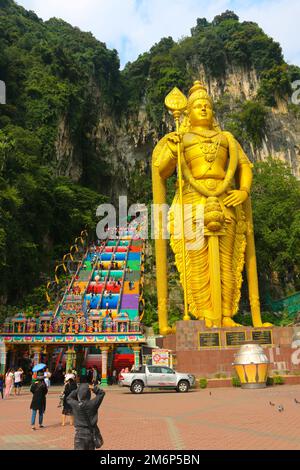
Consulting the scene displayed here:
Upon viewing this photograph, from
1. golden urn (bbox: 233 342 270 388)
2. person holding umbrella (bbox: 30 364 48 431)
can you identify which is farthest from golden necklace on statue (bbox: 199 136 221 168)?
person holding umbrella (bbox: 30 364 48 431)

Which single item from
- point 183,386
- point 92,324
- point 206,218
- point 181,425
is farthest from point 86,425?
point 92,324

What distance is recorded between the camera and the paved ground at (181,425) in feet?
18.0

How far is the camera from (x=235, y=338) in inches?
546

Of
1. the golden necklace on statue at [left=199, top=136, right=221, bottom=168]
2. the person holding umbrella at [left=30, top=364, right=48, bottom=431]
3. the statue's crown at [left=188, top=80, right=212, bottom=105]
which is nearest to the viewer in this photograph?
the person holding umbrella at [left=30, top=364, right=48, bottom=431]

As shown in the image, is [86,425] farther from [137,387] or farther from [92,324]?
[92,324]

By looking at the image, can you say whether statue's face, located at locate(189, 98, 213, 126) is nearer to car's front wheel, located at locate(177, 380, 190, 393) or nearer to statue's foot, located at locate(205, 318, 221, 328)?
statue's foot, located at locate(205, 318, 221, 328)

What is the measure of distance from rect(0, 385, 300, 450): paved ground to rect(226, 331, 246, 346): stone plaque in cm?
300

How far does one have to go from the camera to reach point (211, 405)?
9.23 meters

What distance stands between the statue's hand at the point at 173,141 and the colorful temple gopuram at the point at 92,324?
21.9 ft

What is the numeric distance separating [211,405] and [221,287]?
6.57 meters

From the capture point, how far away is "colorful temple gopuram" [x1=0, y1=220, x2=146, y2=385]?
18156mm

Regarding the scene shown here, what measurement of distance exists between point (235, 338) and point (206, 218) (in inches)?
154

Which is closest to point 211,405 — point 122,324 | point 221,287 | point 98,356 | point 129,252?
point 221,287
